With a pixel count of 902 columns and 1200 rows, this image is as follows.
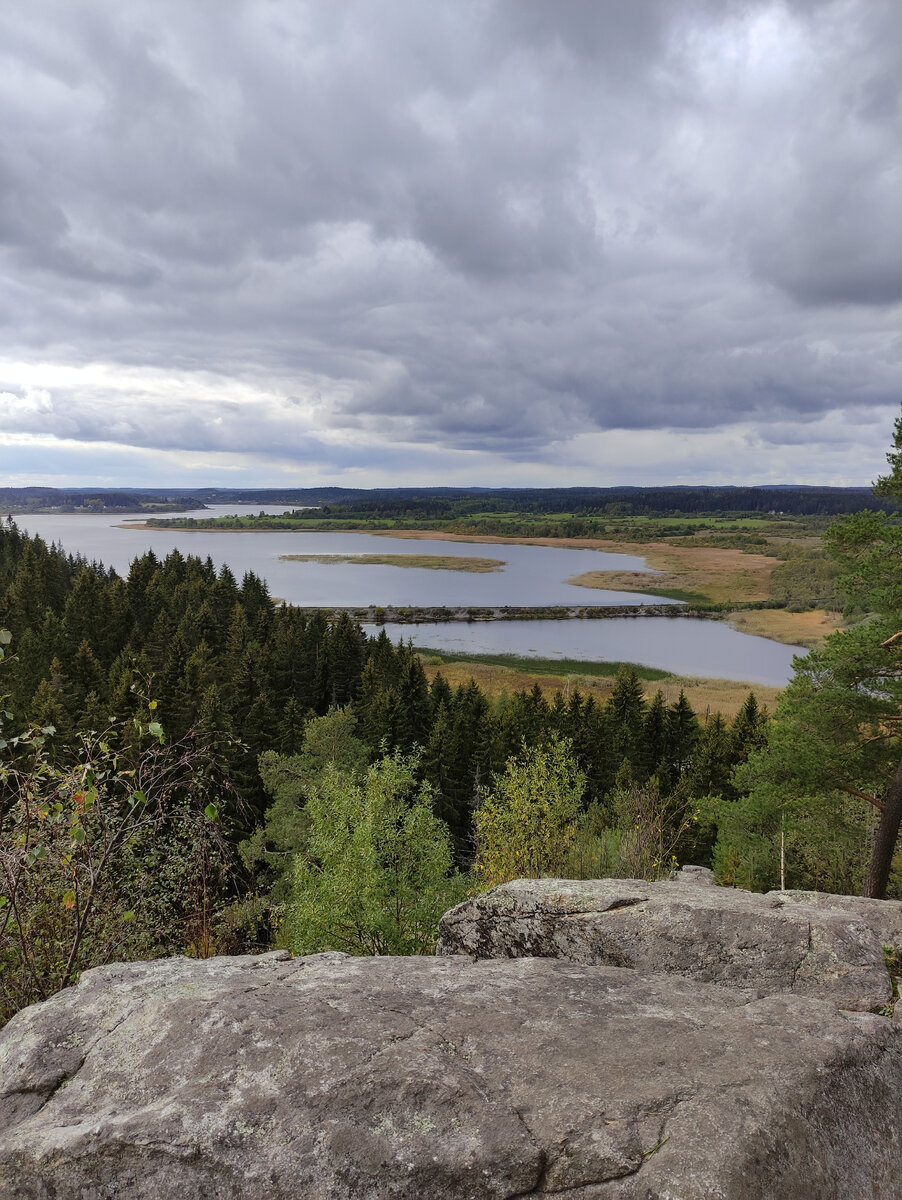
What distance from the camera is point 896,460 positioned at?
1484 centimetres

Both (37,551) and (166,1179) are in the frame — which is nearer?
(166,1179)

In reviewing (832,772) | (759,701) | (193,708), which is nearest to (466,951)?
(832,772)

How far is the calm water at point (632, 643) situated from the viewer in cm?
8206

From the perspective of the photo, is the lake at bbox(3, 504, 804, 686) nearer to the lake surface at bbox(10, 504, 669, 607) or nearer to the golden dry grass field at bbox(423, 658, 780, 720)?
the lake surface at bbox(10, 504, 669, 607)

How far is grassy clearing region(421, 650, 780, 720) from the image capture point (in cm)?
6611

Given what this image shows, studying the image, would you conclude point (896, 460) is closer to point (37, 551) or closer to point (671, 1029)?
point (671, 1029)

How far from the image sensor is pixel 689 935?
721 cm

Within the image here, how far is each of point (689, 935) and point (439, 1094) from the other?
13.3 feet

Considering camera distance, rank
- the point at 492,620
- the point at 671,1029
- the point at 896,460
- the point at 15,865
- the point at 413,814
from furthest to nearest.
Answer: the point at 492,620, the point at 413,814, the point at 896,460, the point at 15,865, the point at 671,1029

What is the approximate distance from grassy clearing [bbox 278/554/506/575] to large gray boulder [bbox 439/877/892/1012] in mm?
162724

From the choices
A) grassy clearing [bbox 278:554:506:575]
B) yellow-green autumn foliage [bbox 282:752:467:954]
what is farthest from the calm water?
yellow-green autumn foliage [bbox 282:752:467:954]

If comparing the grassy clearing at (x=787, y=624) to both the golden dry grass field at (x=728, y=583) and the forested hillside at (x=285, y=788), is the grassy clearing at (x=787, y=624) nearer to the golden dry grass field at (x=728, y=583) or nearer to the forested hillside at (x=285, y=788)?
the golden dry grass field at (x=728, y=583)

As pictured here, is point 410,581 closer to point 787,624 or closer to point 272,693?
point 787,624

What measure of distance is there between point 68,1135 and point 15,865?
2.55m
